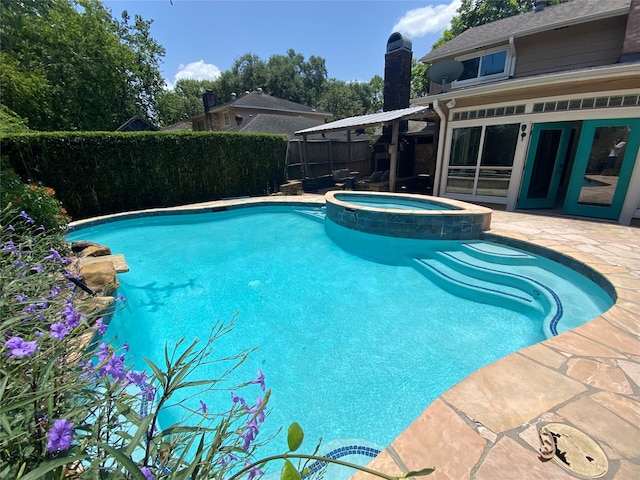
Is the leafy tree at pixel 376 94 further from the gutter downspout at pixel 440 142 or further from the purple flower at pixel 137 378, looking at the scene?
the purple flower at pixel 137 378

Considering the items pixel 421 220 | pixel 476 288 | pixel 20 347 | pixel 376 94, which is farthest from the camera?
pixel 376 94

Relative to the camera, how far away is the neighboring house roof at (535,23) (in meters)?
8.61

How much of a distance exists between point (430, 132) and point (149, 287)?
1363cm

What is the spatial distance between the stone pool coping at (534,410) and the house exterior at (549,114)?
5.60 meters

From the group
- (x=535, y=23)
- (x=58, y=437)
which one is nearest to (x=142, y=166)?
(x=58, y=437)

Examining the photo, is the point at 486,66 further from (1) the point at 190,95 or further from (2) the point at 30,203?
(1) the point at 190,95

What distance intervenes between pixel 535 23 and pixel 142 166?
1472 cm

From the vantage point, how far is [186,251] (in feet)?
24.7

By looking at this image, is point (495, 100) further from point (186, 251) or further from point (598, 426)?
point (186, 251)

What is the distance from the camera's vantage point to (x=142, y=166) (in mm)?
10695

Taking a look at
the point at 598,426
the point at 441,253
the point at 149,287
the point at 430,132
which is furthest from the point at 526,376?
the point at 430,132

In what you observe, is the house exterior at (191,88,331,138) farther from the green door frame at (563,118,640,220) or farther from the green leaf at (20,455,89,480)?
the green leaf at (20,455,89,480)

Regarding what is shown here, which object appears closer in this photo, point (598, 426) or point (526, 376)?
point (598, 426)

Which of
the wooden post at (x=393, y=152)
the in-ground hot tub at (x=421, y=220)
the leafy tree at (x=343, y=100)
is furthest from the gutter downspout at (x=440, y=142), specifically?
the leafy tree at (x=343, y=100)
